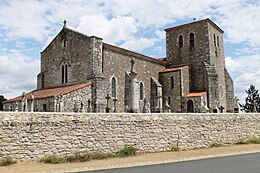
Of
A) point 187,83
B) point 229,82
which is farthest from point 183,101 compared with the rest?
point 229,82

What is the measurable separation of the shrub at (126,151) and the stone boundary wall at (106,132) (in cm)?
25

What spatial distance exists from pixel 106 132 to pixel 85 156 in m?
1.82

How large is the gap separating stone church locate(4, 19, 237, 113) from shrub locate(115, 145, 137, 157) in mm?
6022

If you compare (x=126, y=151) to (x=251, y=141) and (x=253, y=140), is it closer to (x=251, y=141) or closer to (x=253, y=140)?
(x=251, y=141)

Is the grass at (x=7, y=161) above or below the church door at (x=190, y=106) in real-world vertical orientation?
below

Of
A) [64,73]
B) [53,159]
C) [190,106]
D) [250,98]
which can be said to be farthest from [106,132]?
[250,98]

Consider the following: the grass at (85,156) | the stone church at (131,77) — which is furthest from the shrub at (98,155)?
the stone church at (131,77)

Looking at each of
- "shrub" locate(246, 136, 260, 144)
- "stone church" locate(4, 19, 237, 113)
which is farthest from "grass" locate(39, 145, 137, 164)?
"shrub" locate(246, 136, 260, 144)

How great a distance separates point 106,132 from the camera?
14.5 meters

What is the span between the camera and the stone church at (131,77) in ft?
79.9

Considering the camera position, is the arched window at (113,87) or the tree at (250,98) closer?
the arched window at (113,87)

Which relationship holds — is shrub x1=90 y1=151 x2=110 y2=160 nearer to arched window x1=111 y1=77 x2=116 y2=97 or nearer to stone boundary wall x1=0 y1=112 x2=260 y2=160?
stone boundary wall x1=0 y1=112 x2=260 y2=160

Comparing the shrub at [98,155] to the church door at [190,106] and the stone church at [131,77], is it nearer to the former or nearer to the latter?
the stone church at [131,77]

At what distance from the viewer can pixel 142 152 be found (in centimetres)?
1564
